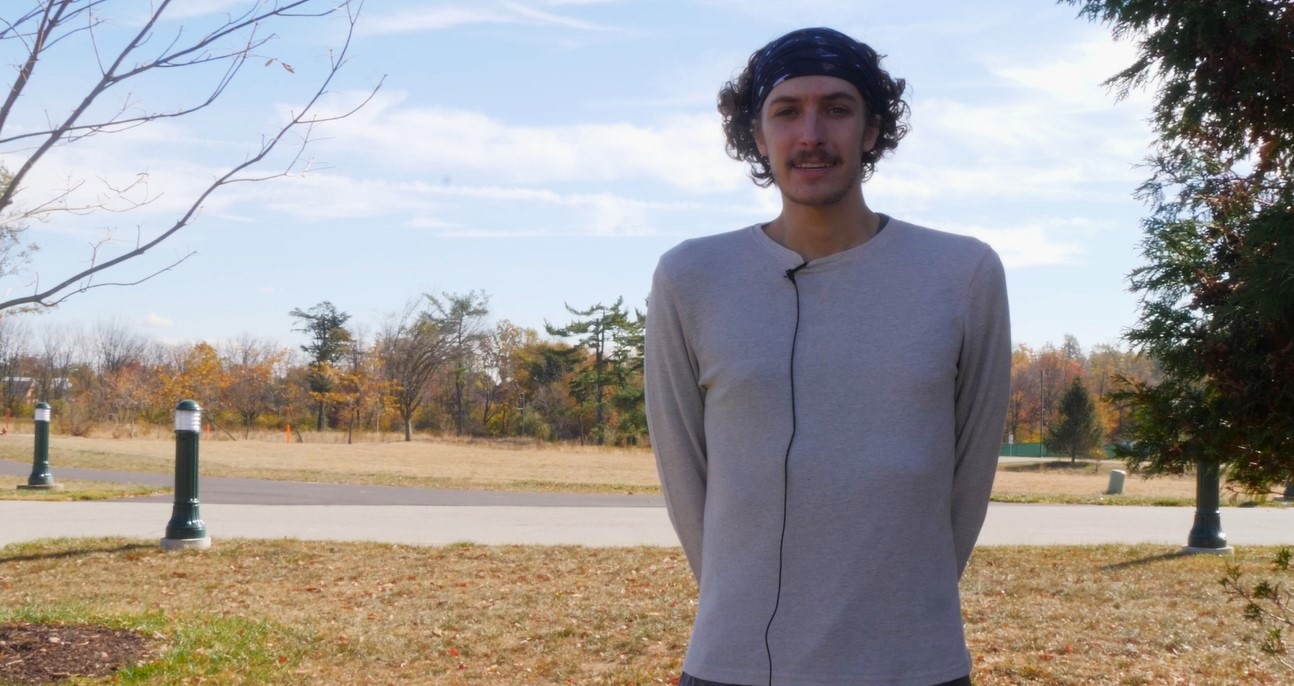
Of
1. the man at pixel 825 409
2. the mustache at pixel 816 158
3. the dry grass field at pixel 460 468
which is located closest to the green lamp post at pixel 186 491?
the man at pixel 825 409

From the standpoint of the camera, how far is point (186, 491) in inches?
377

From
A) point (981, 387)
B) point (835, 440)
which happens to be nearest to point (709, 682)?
point (835, 440)

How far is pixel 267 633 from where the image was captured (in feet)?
20.3

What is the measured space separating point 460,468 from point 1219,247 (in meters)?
27.1

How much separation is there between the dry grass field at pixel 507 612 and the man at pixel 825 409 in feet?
12.2

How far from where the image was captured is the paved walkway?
10.8 meters

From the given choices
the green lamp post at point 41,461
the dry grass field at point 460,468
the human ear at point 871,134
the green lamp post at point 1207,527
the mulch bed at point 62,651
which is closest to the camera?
the human ear at point 871,134

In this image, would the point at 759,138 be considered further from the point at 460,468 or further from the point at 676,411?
the point at 460,468

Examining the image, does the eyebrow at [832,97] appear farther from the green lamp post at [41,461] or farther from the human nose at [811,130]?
the green lamp post at [41,461]

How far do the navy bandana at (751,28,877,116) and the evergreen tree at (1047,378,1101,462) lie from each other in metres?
48.4

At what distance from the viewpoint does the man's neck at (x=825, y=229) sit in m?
2.05

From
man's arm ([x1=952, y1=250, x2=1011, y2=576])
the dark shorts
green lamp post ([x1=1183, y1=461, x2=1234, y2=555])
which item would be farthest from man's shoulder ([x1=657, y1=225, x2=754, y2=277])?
green lamp post ([x1=1183, y1=461, x2=1234, y2=555])

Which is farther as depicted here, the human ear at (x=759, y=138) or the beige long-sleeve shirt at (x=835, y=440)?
the human ear at (x=759, y=138)

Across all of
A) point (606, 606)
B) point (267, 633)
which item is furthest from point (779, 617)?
point (606, 606)
